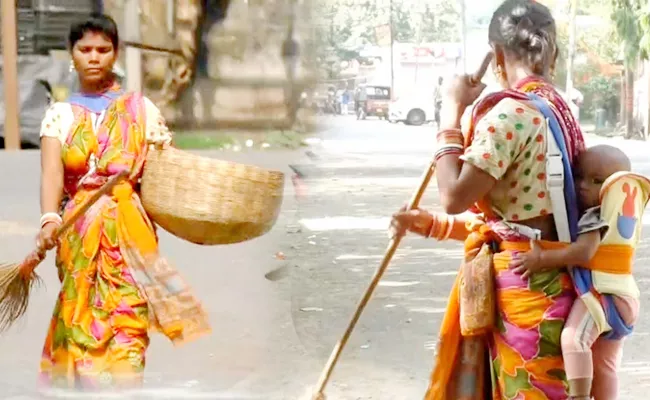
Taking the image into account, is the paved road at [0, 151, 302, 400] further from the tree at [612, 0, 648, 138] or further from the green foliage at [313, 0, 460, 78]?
the tree at [612, 0, 648, 138]

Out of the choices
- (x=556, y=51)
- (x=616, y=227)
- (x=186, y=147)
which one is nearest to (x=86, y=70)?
(x=556, y=51)

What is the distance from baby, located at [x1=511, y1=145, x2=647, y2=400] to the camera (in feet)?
7.84

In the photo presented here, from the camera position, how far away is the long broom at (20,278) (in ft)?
9.95

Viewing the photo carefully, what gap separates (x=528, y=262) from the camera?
95.3 inches

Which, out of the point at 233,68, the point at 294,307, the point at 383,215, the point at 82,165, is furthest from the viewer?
the point at 383,215

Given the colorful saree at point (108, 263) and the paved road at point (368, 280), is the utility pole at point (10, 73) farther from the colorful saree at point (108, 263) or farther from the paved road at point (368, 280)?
the colorful saree at point (108, 263)

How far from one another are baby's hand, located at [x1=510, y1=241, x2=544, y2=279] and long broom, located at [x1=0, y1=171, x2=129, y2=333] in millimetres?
1141

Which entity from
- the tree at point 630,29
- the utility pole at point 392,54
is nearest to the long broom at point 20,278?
the utility pole at point 392,54

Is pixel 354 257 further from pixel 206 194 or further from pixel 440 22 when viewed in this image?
pixel 206 194

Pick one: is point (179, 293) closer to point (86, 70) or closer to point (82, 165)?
point (82, 165)

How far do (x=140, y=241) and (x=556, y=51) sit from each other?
4.09 feet

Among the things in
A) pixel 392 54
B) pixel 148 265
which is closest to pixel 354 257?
pixel 392 54

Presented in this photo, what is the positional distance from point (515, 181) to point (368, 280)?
438 centimetres

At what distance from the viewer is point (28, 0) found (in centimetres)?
599
